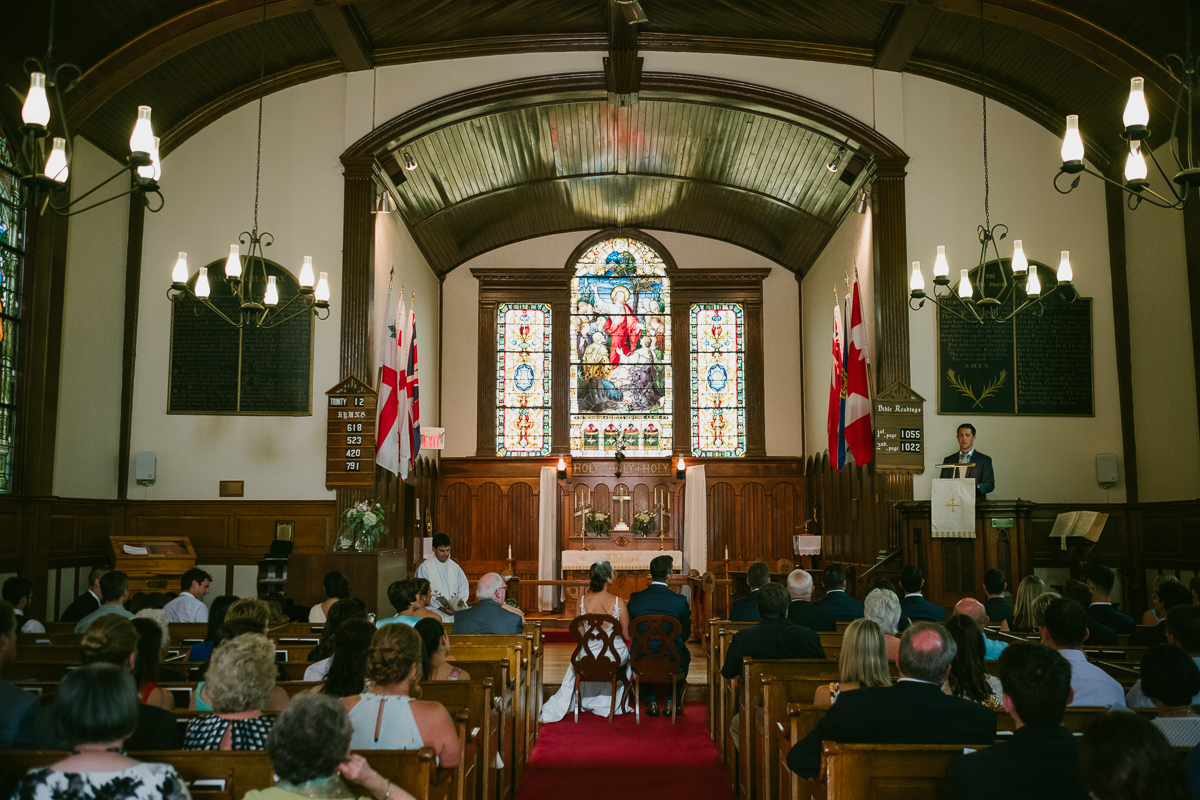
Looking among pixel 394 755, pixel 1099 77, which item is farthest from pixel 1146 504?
pixel 394 755

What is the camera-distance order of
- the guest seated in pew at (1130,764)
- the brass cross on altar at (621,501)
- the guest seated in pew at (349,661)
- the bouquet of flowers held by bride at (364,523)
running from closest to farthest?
1. the guest seated in pew at (1130,764)
2. the guest seated in pew at (349,661)
3. the bouquet of flowers held by bride at (364,523)
4. the brass cross on altar at (621,501)

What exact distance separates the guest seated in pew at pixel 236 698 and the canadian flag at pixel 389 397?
6732 millimetres

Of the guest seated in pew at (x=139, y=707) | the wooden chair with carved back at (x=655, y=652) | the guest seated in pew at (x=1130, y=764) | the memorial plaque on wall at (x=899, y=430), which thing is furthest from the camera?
the memorial plaque on wall at (x=899, y=430)

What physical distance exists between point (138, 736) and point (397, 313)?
8036 millimetres

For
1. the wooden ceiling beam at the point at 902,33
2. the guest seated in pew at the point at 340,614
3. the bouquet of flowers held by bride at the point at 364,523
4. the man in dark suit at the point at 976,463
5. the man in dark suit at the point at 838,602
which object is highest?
the wooden ceiling beam at the point at 902,33

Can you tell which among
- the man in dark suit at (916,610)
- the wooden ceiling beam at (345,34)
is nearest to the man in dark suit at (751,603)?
the man in dark suit at (916,610)

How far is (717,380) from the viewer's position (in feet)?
49.3

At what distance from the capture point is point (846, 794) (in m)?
2.62

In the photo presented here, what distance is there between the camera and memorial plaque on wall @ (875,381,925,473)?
928 cm

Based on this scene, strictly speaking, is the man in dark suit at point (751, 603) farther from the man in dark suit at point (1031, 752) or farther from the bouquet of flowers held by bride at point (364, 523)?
the man in dark suit at point (1031, 752)

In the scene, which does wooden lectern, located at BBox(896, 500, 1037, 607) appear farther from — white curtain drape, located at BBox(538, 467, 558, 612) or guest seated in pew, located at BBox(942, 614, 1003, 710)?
white curtain drape, located at BBox(538, 467, 558, 612)

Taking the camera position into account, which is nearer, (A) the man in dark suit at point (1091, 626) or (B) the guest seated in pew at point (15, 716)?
(B) the guest seated in pew at point (15, 716)

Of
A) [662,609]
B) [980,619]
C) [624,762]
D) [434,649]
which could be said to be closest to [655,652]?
[662,609]

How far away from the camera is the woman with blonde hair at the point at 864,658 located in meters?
3.29
